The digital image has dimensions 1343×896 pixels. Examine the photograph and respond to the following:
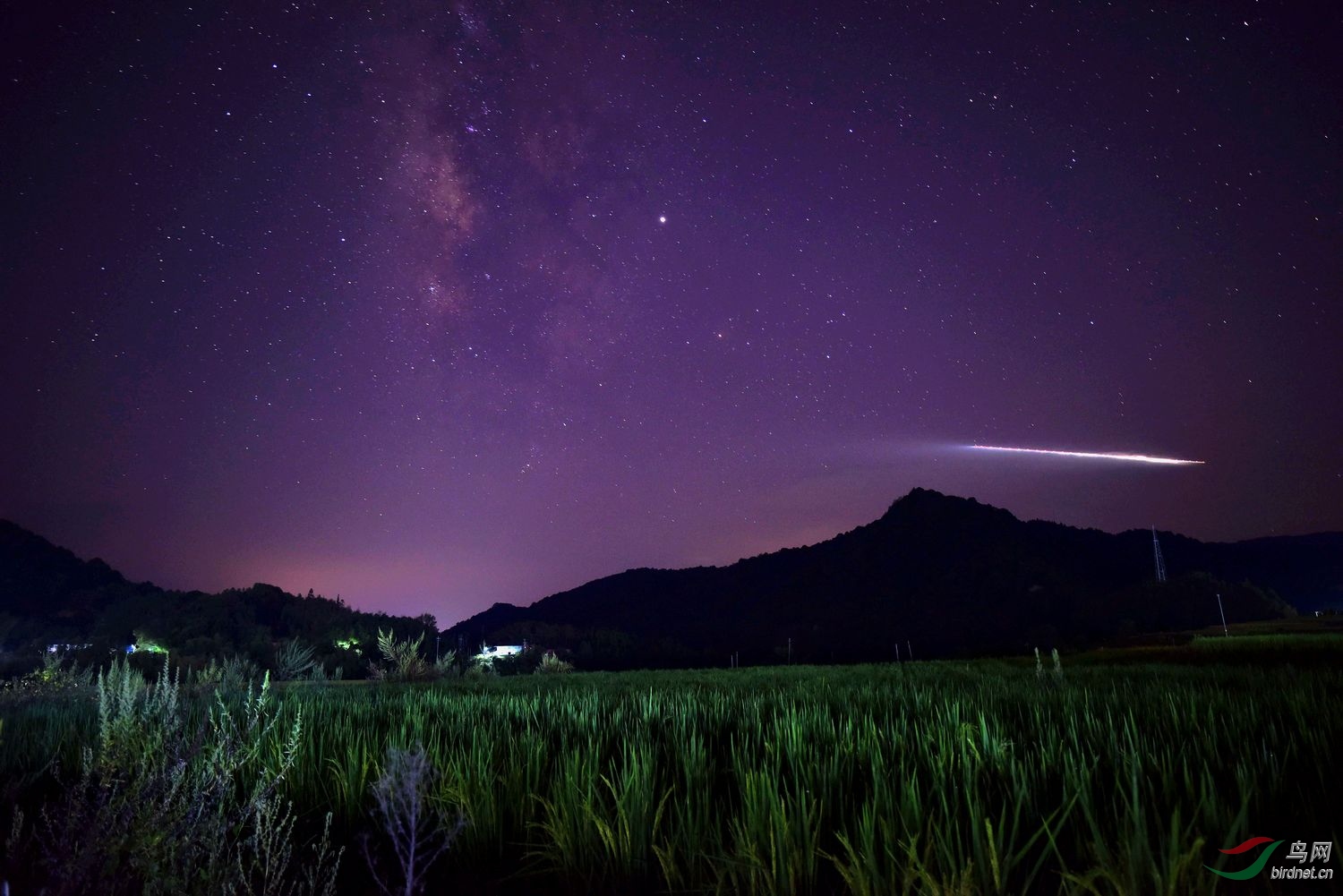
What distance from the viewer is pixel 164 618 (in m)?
44.5

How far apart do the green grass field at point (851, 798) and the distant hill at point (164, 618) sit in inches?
959

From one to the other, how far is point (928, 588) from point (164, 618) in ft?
360

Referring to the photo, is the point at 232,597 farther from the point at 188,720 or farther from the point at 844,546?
the point at 844,546

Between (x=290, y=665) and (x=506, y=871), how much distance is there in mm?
17206

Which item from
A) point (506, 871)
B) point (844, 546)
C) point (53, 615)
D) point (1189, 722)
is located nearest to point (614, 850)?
point (506, 871)

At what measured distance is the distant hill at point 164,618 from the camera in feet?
120

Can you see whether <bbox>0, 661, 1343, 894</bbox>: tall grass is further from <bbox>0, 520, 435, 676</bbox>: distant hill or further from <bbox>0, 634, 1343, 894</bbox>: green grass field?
<bbox>0, 520, 435, 676</bbox>: distant hill

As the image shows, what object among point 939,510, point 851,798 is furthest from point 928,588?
point 851,798

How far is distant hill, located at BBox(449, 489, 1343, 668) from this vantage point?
3812 inches

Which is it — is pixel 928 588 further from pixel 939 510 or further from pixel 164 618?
pixel 164 618

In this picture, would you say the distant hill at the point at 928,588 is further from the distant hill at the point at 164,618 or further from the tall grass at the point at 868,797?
the tall grass at the point at 868,797

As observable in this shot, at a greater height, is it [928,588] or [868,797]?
[868,797]

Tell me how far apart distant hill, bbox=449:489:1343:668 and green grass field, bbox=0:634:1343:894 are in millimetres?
74892

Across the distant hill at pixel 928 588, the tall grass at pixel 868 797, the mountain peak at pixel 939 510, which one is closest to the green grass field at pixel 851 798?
the tall grass at pixel 868 797
